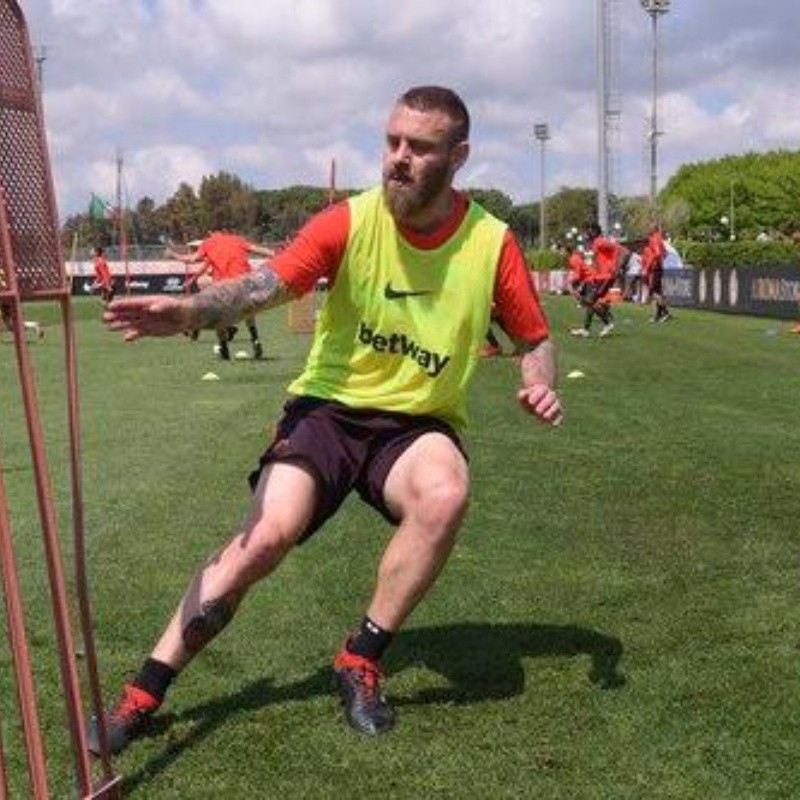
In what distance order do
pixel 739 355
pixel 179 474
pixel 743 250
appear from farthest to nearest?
pixel 743 250 < pixel 739 355 < pixel 179 474

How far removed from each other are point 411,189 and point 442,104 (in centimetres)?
29

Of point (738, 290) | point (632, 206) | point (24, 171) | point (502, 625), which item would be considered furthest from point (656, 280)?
point (632, 206)

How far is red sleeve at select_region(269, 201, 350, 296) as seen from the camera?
4812 mm

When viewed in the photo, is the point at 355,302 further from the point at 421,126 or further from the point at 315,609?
the point at 315,609

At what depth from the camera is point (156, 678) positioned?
477cm

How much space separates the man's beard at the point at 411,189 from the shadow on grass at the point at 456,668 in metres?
1.62

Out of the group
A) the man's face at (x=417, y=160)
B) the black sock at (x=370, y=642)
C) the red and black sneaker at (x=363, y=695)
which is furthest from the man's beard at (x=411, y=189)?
the red and black sneaker at (x=363, y=695)

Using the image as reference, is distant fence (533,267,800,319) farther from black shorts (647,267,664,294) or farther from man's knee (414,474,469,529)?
man's knee (414,474,469,529)

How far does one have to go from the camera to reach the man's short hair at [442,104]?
189 inches

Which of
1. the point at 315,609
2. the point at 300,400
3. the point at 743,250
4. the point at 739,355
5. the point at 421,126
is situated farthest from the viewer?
the point at 743,250

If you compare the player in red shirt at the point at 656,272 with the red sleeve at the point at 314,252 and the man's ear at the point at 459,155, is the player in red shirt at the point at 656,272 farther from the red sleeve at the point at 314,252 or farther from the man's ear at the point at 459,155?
the red sleeve at the point at 314,252

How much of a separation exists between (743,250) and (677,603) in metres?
46.3

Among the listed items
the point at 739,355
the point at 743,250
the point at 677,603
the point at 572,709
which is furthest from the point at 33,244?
the point at 743,250

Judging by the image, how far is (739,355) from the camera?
22.4 meters
